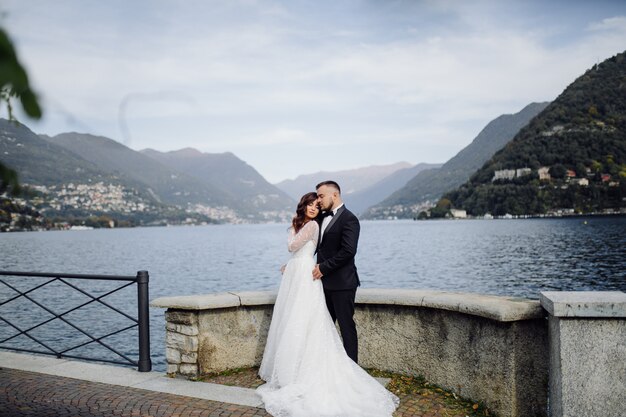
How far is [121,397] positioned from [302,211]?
8.47 feet

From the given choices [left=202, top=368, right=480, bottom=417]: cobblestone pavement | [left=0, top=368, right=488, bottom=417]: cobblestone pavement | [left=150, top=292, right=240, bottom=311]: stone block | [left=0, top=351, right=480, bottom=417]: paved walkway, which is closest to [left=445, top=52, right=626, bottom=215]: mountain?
[left=202, top=368, right=480, bottom=417]: cobblestone pavement

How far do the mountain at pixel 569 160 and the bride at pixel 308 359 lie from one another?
459ft

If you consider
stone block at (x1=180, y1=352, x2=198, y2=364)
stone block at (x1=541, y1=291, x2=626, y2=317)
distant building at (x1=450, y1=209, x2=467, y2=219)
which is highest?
stone block at (x1=541, y1=291, x2=626, y2=317)

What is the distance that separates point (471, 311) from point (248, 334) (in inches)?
105

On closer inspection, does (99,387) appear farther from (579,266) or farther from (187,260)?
(187,260)

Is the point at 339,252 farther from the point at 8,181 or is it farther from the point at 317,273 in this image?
the point at 8,181

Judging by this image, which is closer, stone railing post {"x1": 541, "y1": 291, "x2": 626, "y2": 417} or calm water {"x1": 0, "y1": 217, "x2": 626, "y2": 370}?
stone railing post {"x1": 541, "y1": 291, "x2": 626, "y2": 417}

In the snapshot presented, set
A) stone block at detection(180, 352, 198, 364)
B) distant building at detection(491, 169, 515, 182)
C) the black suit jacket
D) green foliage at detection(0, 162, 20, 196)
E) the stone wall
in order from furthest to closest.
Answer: distant building at detection(491, 169, 515, 182), stone block at detection(180, 352, 198, 364), the black suit jacket, the stone wall, green foliage at detection(0, 162, 20, 196)

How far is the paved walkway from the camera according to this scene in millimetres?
4867

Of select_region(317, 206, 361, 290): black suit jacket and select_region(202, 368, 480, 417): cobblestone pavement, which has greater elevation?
select_region(317, 206, 361, 290): black suit jacket

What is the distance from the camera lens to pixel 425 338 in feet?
18.3

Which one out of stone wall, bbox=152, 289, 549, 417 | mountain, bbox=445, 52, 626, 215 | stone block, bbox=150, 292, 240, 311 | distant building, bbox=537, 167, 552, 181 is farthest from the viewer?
distant building, bbox=537, 167, 552, 181

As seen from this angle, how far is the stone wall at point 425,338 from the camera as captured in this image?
4633 mm

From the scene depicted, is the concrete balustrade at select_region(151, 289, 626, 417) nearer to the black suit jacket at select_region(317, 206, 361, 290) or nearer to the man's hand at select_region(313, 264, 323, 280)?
the black suit jacket at select_region(317, 206, 361, 290)
